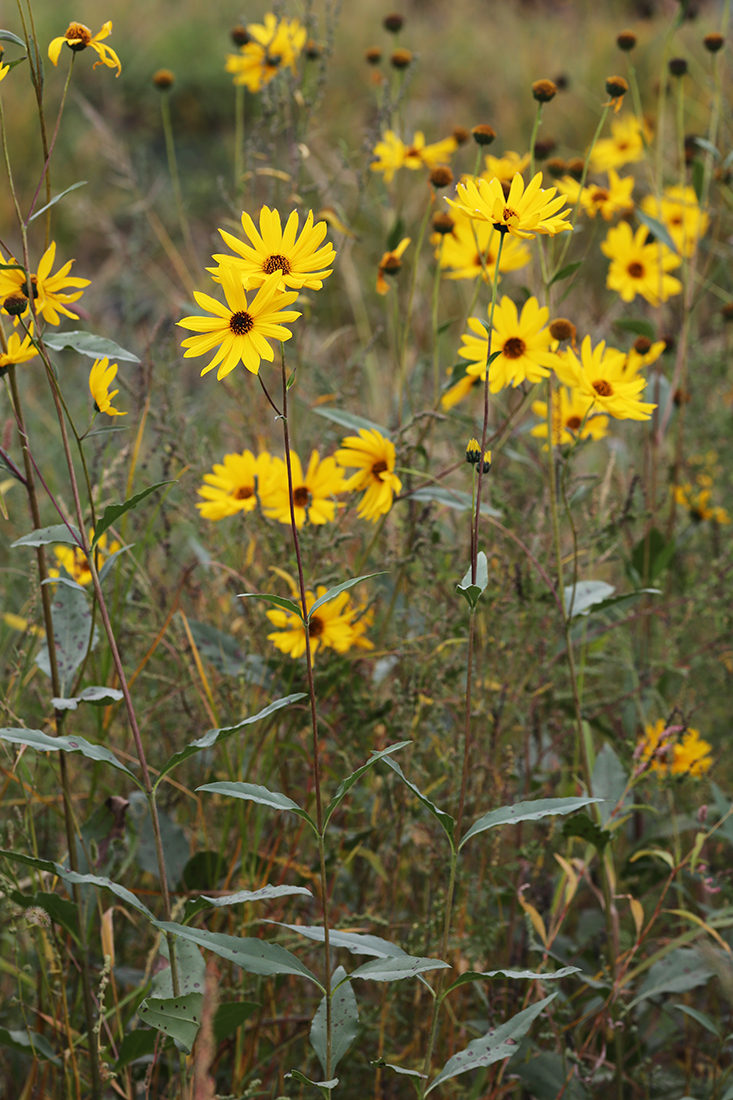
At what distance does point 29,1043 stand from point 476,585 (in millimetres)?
718

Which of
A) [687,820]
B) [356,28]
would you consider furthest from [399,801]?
[356,28]

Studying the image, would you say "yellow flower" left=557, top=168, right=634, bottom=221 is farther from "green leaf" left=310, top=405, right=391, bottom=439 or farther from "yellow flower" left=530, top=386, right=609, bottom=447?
"green leaf" left=310, top=405, right=391, bottom=439

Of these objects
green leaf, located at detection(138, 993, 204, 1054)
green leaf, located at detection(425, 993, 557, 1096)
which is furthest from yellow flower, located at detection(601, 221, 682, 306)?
→ green leaf, located at detection(138, 993, 204, 1054)

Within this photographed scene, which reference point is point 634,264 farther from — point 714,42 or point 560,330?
point 560,330

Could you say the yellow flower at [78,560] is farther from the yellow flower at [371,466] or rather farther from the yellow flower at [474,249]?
the yellow flower at [474,249]

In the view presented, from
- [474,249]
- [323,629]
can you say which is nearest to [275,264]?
[323,629]

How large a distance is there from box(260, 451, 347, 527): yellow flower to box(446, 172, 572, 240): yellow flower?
1.66 feet

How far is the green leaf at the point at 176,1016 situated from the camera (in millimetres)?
841

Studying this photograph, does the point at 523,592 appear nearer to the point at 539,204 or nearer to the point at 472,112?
the point at 539,204

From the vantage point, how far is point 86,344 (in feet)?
3.12

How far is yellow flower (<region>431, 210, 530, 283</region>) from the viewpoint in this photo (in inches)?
55.7

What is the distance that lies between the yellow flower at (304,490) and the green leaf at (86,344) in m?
0.36

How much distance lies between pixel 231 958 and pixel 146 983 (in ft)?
1.11

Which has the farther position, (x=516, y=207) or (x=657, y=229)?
(x=657, y=229)
